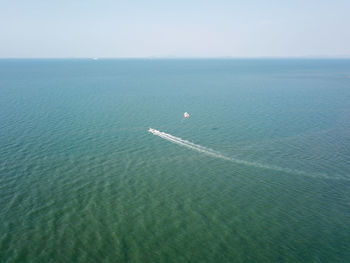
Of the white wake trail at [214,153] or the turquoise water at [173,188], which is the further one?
the white wake trail at [214,153]

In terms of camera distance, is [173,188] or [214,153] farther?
[214,153]

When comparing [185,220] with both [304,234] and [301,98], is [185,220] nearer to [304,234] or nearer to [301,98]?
[304,234]

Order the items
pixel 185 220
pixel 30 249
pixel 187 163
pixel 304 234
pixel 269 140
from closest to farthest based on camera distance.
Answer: pixel 30 249 → pixel 304 234 → pixel 185 220 → pixel 187 163 → pixel 269 140

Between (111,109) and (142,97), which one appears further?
(142,97)

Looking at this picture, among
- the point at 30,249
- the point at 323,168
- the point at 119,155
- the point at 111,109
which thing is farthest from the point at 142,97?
the point at 30,249

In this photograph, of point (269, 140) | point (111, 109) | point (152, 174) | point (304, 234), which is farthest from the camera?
point (111, 109)

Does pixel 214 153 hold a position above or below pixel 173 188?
above

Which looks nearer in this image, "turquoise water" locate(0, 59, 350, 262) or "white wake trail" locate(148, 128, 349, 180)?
"turquoise water" locate(0, 59, 350, 262)
